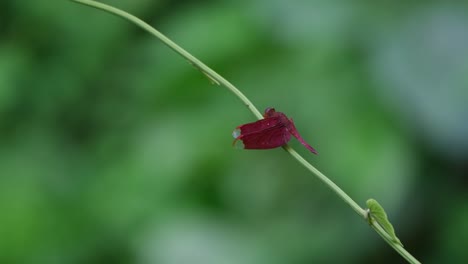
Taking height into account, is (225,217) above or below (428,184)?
above

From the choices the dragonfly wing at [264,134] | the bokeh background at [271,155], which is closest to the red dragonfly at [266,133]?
the dragonfly wing at [264,134]

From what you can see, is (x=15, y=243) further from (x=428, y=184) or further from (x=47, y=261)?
(x=428, y=184)

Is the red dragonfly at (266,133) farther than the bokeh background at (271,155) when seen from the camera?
No

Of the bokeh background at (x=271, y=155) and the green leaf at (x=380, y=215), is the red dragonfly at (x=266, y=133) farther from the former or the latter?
the bokeh background at (x=271, y=155)

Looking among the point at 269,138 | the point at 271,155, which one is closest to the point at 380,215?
the point at 269,138

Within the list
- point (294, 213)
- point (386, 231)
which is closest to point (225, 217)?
point (294, 213)
